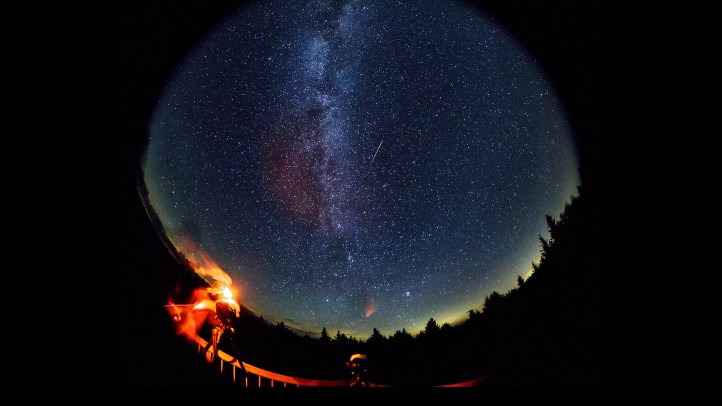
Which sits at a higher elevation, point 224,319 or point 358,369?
point 224,319

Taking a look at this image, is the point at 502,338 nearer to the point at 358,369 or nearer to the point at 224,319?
the point at 358,369

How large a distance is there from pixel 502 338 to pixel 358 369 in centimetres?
73

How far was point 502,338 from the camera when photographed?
2072mm

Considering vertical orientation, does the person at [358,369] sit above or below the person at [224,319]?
below

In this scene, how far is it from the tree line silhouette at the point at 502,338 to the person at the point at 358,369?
49mm

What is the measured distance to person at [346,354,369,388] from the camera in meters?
2.00

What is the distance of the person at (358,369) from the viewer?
2.00m

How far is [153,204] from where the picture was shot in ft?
6.75

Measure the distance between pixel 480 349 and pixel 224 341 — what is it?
1.26 m

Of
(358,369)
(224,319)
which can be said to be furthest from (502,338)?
(224,319)

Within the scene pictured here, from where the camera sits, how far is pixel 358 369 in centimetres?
200

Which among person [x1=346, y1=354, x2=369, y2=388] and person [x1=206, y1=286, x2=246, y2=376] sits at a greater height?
person [x1=206, y1=286, x2=246, y2=376]

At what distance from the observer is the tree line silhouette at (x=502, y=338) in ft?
6.74

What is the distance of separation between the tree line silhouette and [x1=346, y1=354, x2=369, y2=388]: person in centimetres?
5
